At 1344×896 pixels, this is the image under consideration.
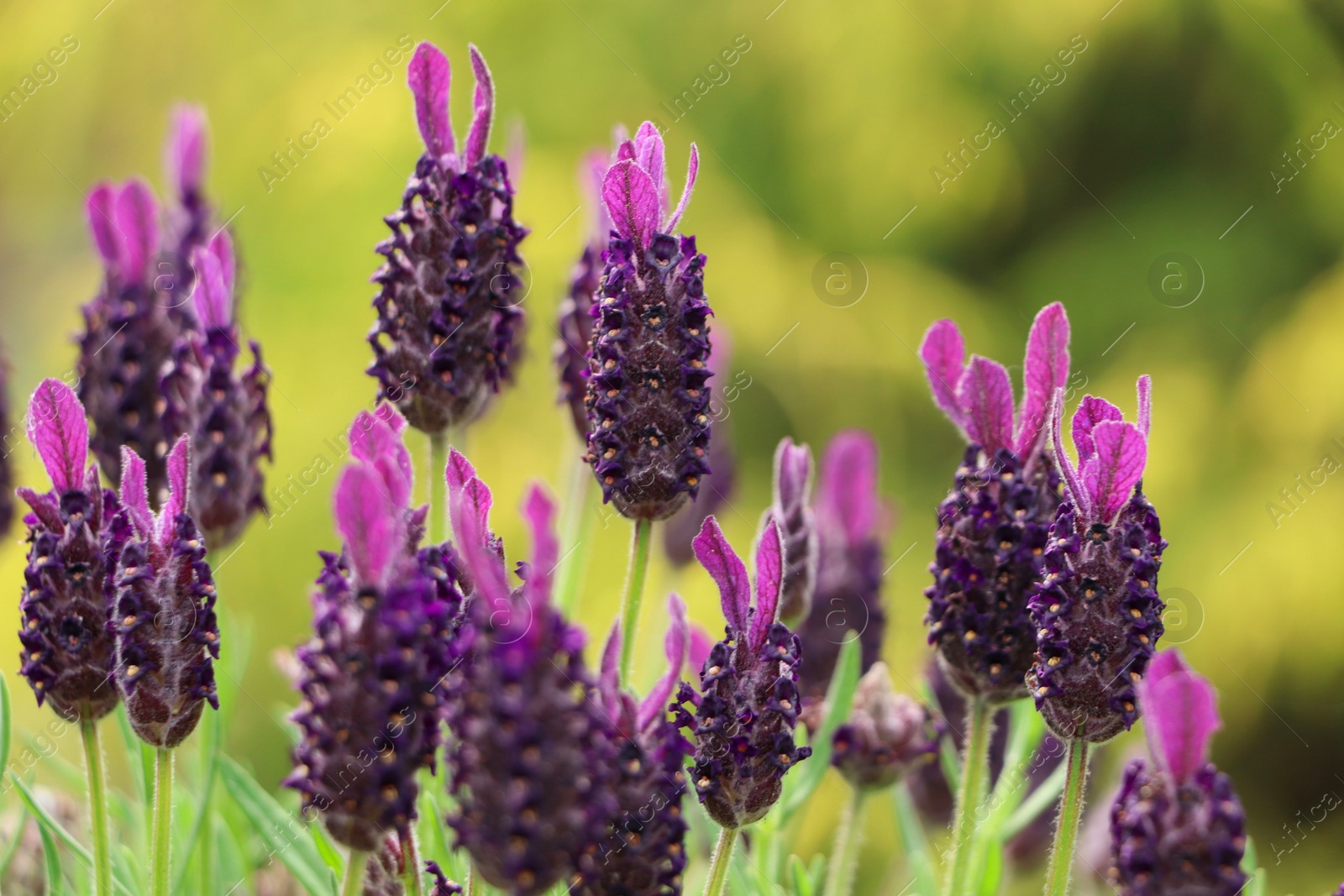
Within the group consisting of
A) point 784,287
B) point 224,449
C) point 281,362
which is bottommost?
point 224,449

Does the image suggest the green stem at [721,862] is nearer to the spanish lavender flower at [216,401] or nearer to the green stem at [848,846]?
the green stem at [848,846]

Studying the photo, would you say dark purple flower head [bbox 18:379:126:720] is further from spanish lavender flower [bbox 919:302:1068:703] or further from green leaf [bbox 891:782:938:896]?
green leaf [bbox 891:782:938:896]

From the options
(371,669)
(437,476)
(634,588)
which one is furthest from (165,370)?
(371,669)

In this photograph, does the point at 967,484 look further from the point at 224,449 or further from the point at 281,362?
the point at 281,362

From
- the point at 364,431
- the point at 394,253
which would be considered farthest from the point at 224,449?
the point at 364,431

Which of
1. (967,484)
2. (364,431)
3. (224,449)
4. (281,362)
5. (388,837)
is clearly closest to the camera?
(364,431)

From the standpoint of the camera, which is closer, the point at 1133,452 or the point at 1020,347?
the point at 1133,452

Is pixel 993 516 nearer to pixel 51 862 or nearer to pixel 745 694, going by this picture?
pixel 745 694
